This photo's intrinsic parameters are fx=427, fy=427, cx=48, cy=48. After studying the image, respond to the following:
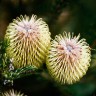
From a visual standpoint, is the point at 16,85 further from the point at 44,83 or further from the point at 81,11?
the point at 81,11

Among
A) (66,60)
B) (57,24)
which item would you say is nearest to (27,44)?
(66,60)

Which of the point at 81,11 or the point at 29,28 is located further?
the point at 81,11

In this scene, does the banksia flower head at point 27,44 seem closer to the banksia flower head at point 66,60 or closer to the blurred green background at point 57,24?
the banksia flower head at point 66,60

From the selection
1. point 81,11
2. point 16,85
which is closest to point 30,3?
point 81,11

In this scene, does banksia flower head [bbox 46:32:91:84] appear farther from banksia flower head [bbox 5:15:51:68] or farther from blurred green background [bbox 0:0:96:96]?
blurred green background [bbox 0:0:96:96]

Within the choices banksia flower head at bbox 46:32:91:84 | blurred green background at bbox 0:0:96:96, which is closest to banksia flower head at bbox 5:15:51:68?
banksia flower head at bbox 46:32:91:84

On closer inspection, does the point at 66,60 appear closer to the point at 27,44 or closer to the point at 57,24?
the point at 27,44

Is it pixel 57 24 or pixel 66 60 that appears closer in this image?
pixel 66 60
